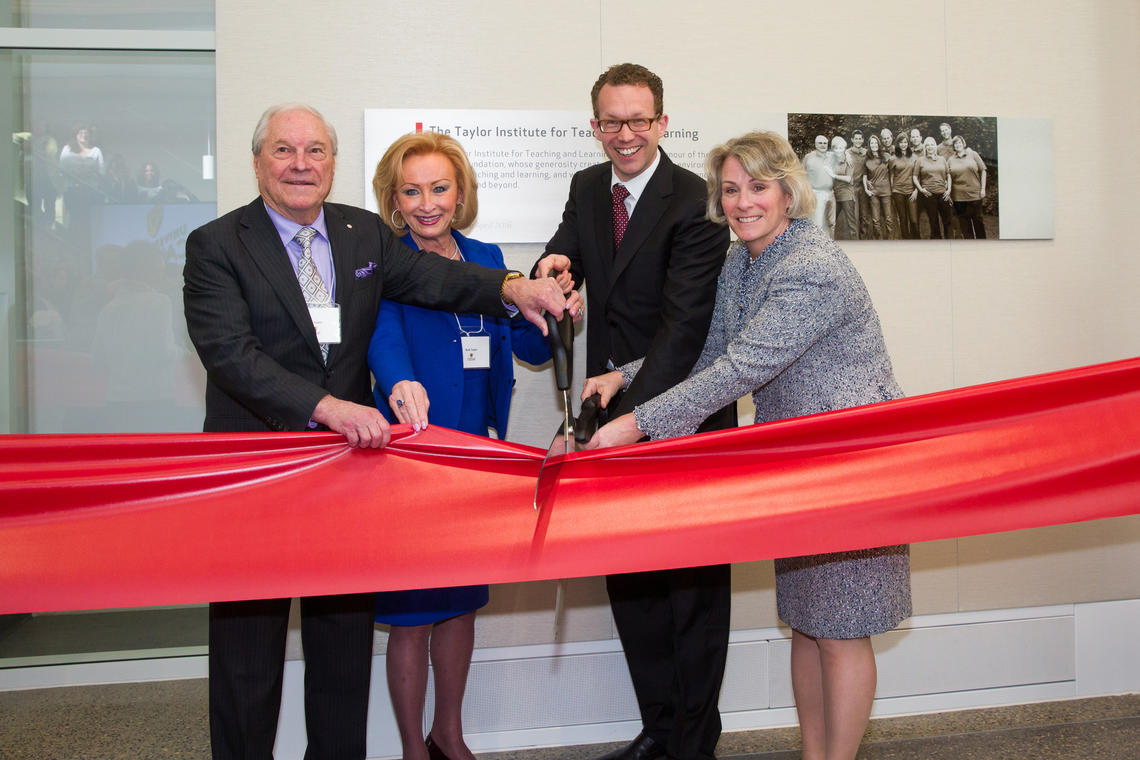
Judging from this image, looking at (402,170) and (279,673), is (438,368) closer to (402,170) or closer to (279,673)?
(402,170)

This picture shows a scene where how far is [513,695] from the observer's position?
313 cm

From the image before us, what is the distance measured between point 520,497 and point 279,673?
2.76 ft

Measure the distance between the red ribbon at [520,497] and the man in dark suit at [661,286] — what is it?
538 millimetres

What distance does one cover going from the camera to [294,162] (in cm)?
216

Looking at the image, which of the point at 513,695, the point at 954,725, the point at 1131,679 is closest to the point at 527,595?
the point at 513,695

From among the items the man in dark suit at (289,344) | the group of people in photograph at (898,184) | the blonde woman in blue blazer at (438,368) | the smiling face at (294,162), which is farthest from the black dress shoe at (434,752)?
the group of people in photograph at (898,184)

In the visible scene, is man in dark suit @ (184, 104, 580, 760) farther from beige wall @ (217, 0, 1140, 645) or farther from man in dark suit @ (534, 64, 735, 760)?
beige wall @ (217, 0, 1140, 645)

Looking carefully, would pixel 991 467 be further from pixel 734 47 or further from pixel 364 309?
pixel 734 47

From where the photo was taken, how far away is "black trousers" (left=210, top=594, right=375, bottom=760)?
2.06 metres

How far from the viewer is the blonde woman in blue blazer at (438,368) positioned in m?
2.52

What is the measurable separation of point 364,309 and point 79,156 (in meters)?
2.38

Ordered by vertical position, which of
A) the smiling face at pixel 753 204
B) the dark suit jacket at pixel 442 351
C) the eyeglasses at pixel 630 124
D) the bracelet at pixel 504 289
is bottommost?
the dark suit jacket at pixel 442 351

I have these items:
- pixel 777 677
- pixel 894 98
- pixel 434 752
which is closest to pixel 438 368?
pixel 434 752

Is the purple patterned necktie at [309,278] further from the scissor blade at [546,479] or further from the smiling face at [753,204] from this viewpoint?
the smiling face at [753,204]
